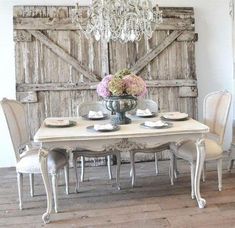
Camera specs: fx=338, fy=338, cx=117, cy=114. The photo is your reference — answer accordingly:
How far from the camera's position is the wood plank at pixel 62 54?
14.3 ft

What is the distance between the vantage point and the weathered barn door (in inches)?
171

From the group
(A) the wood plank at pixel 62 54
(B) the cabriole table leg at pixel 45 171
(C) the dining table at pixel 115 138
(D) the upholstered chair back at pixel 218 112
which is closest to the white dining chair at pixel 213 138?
(D) the upholstered chair back at pixel 218 112

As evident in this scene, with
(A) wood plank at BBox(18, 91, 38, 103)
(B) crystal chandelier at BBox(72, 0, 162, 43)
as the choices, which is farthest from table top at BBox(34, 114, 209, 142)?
(A) wood plank at BBox(18, 91, 38, 103)

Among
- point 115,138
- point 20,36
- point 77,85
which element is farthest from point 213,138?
point 20,36

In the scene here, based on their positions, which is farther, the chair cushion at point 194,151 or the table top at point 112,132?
the chair cushion at point 194,151

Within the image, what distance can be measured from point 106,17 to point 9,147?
7.57 feet

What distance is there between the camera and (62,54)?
173 inches

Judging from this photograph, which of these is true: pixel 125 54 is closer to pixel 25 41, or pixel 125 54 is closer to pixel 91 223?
pixel 25 41

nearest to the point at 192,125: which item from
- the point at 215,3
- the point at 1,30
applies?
the point at 215,3

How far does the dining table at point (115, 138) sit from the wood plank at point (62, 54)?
145cm

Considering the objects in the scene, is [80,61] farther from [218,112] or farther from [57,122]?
[218,112]

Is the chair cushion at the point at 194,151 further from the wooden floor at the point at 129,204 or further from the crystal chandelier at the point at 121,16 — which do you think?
the crystal chandelier at the point at 121,16

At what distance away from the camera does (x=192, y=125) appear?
3.13 metres

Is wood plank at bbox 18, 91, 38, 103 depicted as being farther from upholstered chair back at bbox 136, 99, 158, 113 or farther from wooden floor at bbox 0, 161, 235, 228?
upholstered chair back at bbox 136, 99, 158, 113
